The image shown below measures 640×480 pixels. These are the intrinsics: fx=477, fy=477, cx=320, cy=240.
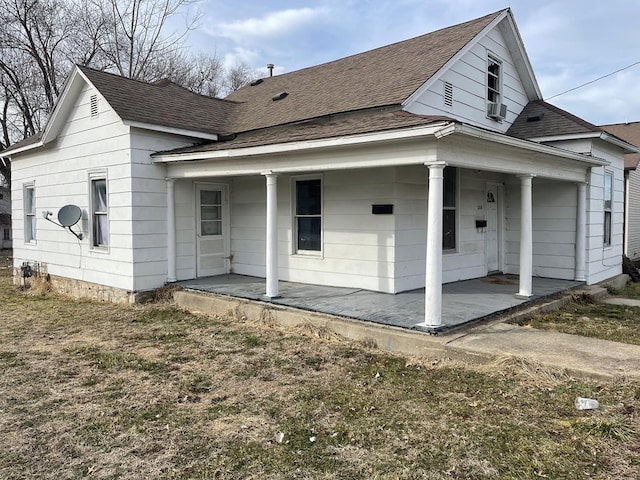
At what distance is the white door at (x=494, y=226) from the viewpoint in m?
10.3

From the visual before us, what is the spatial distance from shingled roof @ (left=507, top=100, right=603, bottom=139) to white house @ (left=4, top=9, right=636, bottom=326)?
5cm

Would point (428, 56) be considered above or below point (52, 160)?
above

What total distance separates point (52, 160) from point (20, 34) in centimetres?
1470

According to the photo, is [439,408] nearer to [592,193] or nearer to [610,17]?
[592,193]

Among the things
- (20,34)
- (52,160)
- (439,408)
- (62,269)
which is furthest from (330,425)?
(20,34)

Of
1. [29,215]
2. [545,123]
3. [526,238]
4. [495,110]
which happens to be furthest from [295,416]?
[29,215]

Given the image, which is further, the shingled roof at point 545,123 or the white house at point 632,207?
the white house at point 632,207

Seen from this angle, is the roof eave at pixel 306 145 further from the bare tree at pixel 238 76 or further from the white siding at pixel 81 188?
the bare tree at pixel 238 76

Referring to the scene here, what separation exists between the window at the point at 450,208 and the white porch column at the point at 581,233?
258 centimetres

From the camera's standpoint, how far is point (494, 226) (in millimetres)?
10523

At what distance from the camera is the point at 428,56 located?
9.40 metres

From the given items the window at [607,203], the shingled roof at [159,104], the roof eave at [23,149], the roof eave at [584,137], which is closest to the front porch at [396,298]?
the window at [607,203]

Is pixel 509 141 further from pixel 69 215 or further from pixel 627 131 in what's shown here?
pixel 627 131

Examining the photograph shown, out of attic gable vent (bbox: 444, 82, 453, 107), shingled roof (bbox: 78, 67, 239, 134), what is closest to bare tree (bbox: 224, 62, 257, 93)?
shingled roof (bbox: 78, 67, 239, 134)
